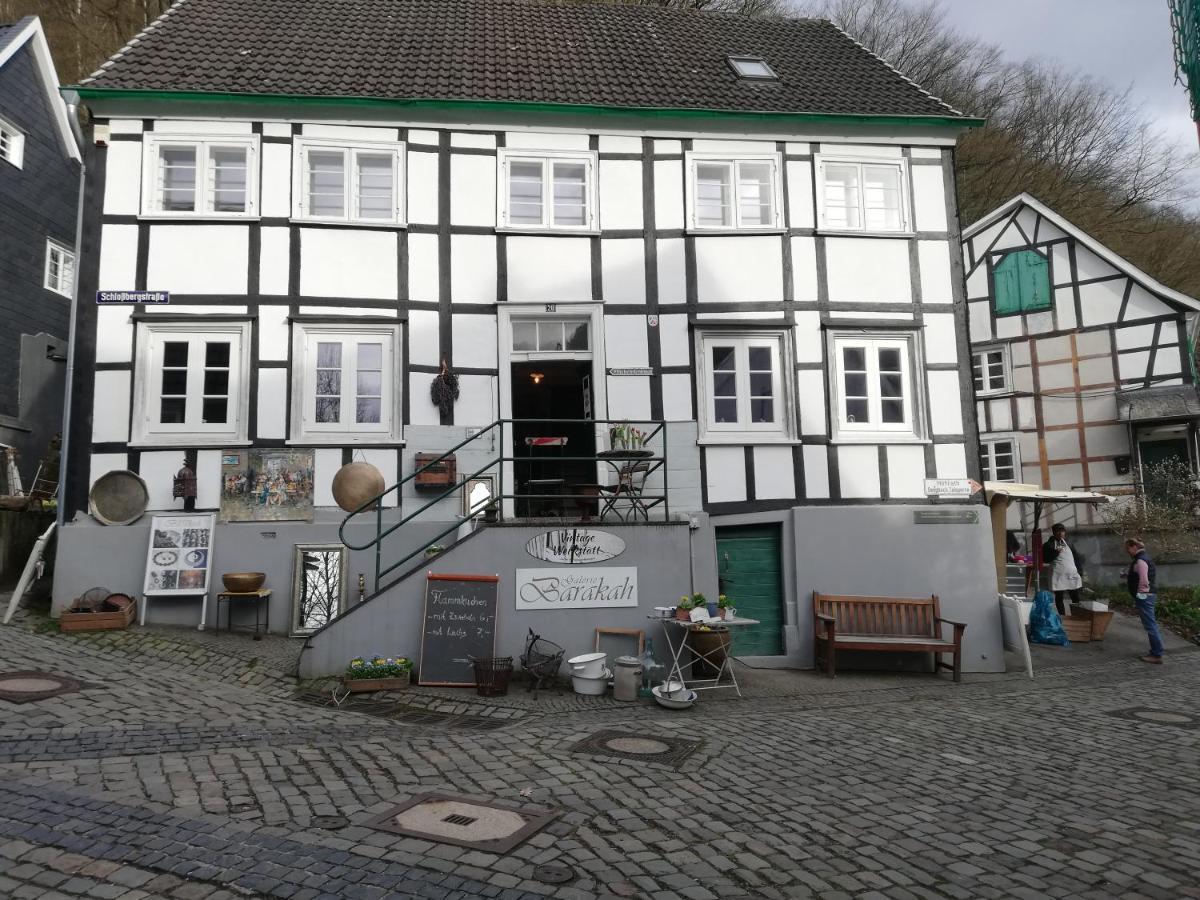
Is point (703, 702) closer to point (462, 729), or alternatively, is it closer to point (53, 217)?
point (462, 729)

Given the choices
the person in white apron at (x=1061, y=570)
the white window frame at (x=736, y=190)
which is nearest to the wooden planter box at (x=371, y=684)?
the white window frame at (x=736, y=190)

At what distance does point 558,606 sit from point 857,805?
434 centimetres

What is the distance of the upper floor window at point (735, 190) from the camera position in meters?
12.3

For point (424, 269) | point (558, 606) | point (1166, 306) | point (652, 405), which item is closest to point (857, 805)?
point (558, 606)

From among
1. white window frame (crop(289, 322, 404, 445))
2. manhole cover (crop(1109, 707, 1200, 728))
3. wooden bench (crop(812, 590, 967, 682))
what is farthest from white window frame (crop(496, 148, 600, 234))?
manhole cover (crop(1109, 707, 1200, 728))

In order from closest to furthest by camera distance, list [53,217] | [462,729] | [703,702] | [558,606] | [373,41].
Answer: [462,729] → [703,702] → [558,606] → [373,41] → [53,217]

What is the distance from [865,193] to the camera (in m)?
12.7

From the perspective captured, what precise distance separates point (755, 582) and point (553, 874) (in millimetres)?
7555

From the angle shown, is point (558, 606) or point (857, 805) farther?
point (558, 606)

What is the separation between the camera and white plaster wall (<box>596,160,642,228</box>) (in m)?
12.1

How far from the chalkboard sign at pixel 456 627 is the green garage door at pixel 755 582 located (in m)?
3.63

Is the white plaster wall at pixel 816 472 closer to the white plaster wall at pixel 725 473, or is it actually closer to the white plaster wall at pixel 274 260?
the white plaster wall at pixel 725 473

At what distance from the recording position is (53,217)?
60.1ft

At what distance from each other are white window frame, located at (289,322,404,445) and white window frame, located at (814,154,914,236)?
6426mm
